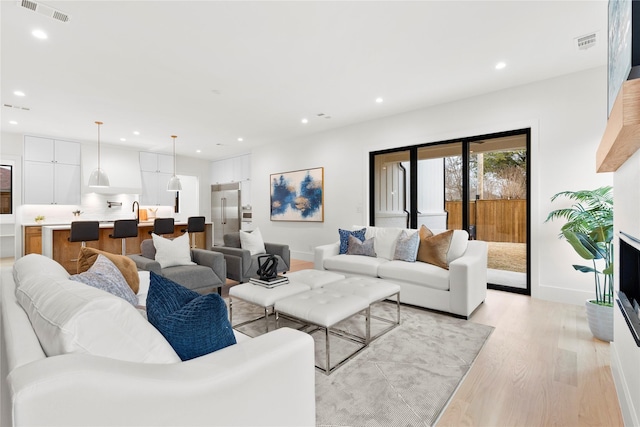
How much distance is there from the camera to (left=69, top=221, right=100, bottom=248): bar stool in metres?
4.18

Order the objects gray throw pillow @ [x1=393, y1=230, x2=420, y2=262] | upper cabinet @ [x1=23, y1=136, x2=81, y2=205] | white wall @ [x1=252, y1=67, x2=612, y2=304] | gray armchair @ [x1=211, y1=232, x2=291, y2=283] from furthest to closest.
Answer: upper cabinet @ [x1=23, y1=136, x2=81, y2=205] → gray armchair @ [x1=211, y1=232, x2=291, y2=283] → gray throw pillow @ [x1=393, y1=230, x2=420, y2=262] → white wall @ [x1=252, y1=67, x2=612, y2=304]

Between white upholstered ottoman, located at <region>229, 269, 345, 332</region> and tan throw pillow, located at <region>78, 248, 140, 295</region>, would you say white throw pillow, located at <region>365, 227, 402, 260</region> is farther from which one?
tan throw pillow, located at <region>78, 248, 140, 295</region>

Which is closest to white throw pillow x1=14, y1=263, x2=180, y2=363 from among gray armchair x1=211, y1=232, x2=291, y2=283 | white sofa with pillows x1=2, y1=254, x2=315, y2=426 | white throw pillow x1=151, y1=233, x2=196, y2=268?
white sofa with pillows x1=2, y1=254, x2=315, y2=426

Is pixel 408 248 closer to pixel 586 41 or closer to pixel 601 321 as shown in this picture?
pixel 601 321

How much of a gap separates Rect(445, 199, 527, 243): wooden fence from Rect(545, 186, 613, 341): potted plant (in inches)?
32.5

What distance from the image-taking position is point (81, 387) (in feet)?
2.14

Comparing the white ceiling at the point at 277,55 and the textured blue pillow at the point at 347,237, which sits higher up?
the white ceiling at the point at 277,55

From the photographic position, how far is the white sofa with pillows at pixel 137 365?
25.5 inches

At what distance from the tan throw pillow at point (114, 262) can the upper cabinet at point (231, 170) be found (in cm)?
587

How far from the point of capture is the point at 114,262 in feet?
6.68

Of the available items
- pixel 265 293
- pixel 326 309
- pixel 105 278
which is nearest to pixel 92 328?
pixel 105 278

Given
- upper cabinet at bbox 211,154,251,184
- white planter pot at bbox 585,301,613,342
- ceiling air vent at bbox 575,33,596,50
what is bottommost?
white planter pot at bbox 585,301,613,342

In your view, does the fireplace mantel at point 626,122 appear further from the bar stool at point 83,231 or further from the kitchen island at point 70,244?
the kitchen island at point 70,244

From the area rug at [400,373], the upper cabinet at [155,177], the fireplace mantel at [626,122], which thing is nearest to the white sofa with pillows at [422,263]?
the area rug at [400,373]
